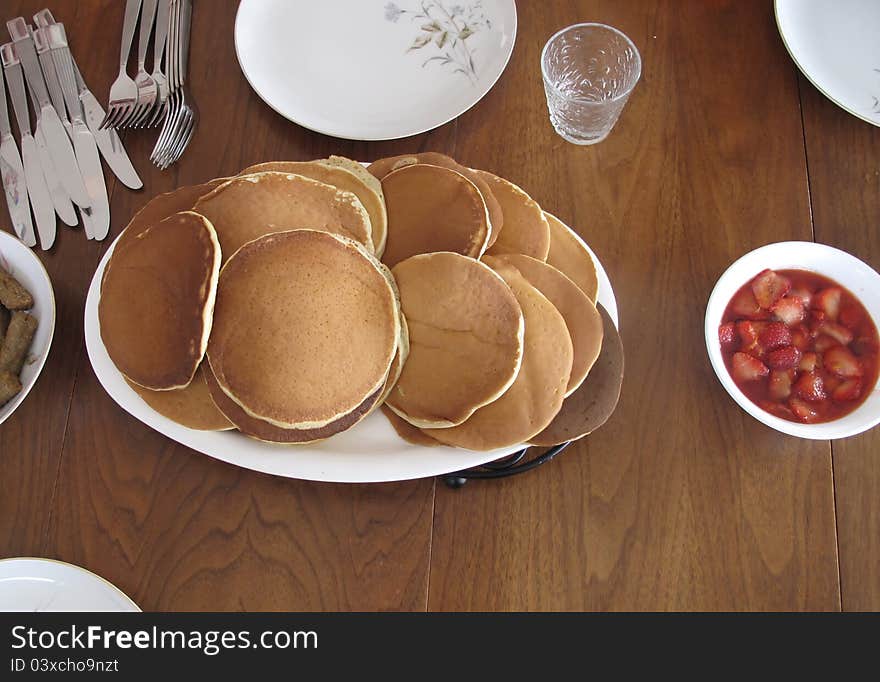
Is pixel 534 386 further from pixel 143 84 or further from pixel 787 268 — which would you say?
pixel 143 84

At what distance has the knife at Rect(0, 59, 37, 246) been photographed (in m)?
1.19

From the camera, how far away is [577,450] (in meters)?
1.04

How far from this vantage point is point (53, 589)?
992 millimetres

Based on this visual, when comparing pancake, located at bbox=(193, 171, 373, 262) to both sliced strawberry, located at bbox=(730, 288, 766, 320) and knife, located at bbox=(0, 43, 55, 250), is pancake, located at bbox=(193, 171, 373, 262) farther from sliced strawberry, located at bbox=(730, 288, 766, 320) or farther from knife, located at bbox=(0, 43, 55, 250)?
sliced strawberry, located at bbox=(730, 288, 766, 320)

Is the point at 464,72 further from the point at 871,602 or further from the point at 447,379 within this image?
the point at 871,602

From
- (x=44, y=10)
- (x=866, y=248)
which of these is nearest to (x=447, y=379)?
(x=866, y=248)

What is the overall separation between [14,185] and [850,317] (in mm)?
1252

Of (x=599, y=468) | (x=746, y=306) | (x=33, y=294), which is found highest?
(x=33, y=294)

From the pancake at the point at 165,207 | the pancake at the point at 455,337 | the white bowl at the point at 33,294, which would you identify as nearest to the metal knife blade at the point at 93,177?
the white bowl at the point at 33,294

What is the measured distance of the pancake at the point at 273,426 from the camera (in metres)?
0.89

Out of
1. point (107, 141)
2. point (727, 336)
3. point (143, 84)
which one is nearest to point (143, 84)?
point (143, 84)

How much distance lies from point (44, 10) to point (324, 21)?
506 mm

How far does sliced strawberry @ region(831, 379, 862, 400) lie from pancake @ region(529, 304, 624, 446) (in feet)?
0.96

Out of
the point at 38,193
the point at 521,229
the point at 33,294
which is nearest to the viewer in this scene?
the point at 521,229
